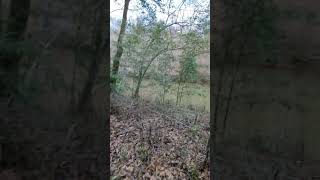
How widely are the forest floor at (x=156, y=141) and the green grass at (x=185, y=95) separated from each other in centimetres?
14

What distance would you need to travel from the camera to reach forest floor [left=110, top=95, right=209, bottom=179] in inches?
143

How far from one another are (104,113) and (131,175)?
146cm

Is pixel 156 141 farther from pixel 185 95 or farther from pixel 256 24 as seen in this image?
pixel 256 24

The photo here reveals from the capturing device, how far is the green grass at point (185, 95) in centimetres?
500

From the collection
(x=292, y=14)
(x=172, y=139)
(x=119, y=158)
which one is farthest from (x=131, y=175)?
(x=292, y=14)

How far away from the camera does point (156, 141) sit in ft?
13.4

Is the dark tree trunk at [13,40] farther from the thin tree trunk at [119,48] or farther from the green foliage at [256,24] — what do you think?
the thin tree trunk at [119,48]

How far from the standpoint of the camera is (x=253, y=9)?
2.30 meters

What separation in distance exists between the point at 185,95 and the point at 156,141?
4.23ft

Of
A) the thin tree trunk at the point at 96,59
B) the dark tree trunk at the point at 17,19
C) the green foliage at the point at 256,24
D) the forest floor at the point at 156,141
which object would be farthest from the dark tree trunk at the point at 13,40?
the forest floor at the point at 156,141

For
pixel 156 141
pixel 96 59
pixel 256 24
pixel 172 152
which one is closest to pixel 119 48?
pixel 156 141

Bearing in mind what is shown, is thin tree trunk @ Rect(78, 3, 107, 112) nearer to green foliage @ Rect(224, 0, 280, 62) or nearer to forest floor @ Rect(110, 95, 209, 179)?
green foliage @ Rect(224, 0, 280, 62)

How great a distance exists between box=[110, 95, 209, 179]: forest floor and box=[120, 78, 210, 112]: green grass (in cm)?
14

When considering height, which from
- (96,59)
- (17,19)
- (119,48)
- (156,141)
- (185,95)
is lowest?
(156,141)
